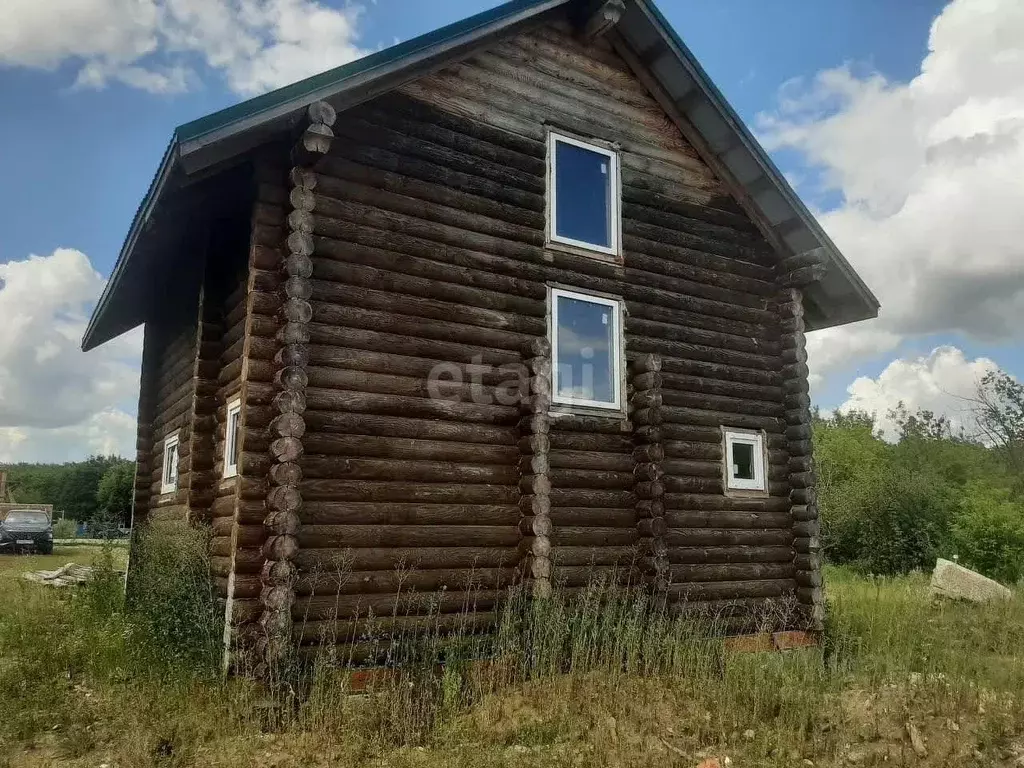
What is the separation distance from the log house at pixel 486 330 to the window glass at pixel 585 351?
0.04m

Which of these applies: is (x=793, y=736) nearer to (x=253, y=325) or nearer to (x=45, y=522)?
(x=253, y=325)

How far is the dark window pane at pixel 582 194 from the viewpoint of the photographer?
433 inches

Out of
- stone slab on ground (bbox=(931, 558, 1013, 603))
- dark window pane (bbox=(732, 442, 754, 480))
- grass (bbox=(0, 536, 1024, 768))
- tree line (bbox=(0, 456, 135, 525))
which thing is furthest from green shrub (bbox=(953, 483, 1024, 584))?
tree line (bbox=(0, 456, 135, 525))

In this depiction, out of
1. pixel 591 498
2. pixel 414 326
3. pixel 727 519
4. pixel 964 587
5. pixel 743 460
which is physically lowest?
pixel 964 587

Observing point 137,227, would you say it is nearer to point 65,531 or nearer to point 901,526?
point 901,526

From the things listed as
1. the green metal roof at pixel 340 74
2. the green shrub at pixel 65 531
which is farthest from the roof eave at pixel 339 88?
the green shrub at pixel 65 531

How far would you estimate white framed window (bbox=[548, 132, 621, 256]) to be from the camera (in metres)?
10.9

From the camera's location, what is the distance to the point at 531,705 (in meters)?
7.68

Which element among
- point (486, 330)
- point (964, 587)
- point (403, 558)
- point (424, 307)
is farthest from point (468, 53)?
point (964, 587)

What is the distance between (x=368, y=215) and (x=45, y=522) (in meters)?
29.9

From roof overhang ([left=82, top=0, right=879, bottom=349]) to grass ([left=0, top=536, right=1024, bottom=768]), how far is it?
453 cm

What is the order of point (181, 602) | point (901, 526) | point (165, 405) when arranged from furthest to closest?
point (901, 526) < point (165, 405) < point (181, 602)

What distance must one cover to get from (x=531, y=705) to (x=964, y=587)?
13.4 m

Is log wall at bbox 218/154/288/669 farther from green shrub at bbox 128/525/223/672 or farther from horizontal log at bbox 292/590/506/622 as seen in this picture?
horizontal log at bbox 292/590/506/622
